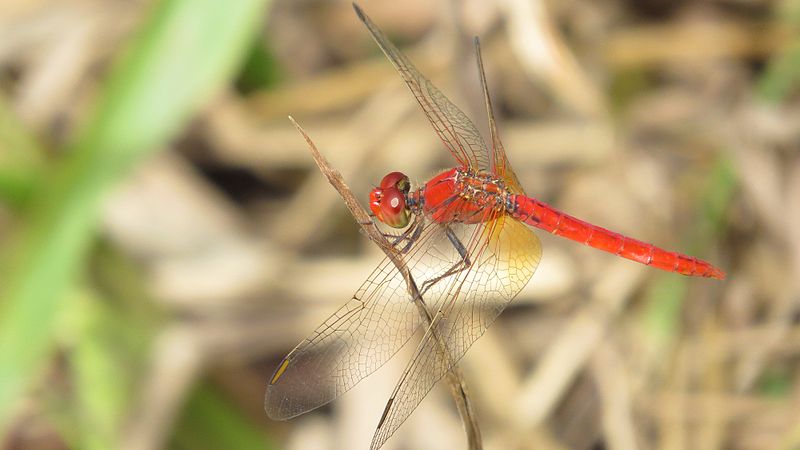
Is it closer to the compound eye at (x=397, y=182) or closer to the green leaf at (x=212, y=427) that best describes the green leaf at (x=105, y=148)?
the green leaf at (x=212, y=427)

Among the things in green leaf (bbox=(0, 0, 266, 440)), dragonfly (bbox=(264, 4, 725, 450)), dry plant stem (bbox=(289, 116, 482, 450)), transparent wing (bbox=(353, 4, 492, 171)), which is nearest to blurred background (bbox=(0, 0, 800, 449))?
green leaf (bbox=(0, 0, 266, 440))

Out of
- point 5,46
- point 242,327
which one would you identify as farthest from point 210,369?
point 5,46

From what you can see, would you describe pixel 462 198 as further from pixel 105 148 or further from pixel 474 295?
pixel 105 148

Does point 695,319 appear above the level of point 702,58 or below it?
below

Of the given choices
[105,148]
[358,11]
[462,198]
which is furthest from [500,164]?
[105,148]

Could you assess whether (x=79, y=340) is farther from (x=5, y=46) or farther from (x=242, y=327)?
(x=5, y=46)

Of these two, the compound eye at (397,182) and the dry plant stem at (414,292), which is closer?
the dry plant stem at (414,292)

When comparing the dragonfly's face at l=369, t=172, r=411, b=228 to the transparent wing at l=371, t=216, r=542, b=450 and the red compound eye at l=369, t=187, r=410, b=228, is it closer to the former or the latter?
the red compound eye at l=369, t=187, r=410, b=228

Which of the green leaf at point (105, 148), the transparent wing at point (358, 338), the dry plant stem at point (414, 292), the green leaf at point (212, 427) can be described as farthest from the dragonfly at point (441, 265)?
the green leaf at point (212, 427)
